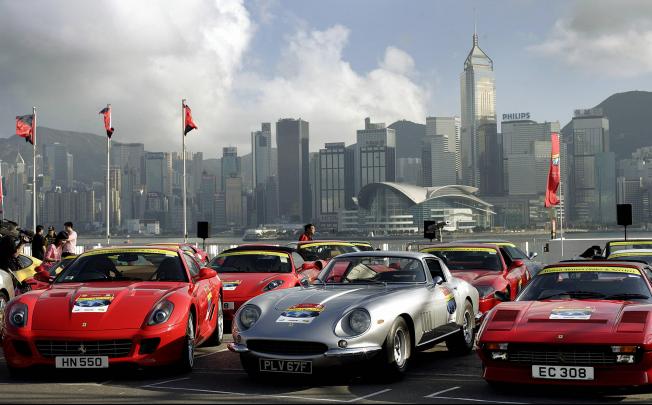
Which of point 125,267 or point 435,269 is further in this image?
point 435,269

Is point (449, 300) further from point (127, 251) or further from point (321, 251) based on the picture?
point (321, 251)

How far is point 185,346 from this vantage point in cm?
851

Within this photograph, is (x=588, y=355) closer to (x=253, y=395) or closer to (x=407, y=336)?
(x=407, y=336)

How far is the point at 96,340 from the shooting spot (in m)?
7.96

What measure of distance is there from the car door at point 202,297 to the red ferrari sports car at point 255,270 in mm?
1983

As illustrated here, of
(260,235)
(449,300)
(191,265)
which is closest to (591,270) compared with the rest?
(449,300)

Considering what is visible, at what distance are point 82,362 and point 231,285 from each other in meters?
5.02

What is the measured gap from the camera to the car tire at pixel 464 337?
10.2 m

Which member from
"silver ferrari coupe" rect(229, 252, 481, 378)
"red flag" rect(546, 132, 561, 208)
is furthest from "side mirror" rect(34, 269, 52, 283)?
"red flag" rect(546, 132, 561, 208)

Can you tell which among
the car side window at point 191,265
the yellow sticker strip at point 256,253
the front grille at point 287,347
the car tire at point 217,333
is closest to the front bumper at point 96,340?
the front grille at point 287,347

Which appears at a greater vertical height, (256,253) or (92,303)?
(256,253)

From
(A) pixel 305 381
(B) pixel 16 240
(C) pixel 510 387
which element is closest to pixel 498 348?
(C) pixel 510 387

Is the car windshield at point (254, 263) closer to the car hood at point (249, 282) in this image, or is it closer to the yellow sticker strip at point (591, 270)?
the car hood at point (249, 282)

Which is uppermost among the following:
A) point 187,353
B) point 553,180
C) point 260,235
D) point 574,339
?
point 553,180
